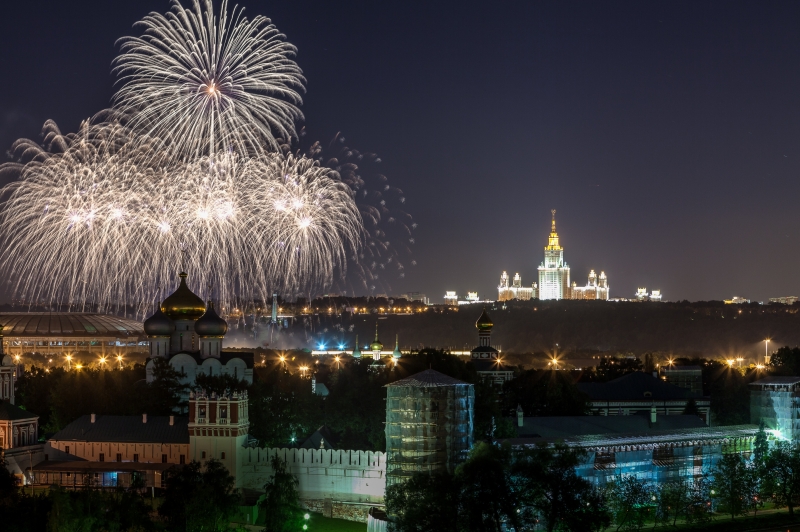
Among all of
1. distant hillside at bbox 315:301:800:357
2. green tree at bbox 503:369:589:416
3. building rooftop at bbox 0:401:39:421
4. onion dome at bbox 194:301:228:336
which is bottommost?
building rooftop at bbox 0:401:39:421

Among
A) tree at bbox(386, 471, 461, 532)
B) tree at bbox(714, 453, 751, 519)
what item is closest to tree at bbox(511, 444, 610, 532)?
tree at bbox(386, 471, 461, 532)

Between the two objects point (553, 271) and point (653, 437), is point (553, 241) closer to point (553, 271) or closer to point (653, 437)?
point (553, 271)

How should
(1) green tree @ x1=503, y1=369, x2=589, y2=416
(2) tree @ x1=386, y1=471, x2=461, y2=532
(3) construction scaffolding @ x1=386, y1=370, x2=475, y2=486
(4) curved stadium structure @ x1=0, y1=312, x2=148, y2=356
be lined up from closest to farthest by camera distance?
(2) tree @ x1=386, y1=471, x2=461, y2=532, (3) construction scaffolding @ x1=386, y1=370, x2=475, y2=486, (1) green tree @ x1=503, y1=369, x2=589, y2=416, (4) curved stadium structure @ x1=0, y1=312, x2=148, y2=356

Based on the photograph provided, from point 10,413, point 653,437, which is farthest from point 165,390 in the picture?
point 653,437

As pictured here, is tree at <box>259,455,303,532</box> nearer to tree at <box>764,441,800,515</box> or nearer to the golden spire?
tree at <box>764,441,800,515</box>

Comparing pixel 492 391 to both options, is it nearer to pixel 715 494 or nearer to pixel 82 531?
pixel 715 494

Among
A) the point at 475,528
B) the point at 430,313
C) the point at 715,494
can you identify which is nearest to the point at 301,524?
the point at 475,528
